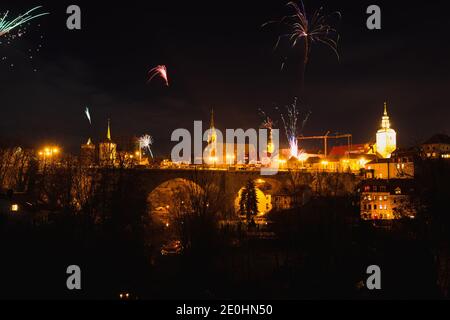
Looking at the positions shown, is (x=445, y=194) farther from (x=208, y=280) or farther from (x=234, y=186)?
(x=234, y=186)

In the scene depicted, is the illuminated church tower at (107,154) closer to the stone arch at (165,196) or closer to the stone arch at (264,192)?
the stone arch at (165,196)

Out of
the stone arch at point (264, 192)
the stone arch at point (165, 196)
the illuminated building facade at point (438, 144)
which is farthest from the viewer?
the illuminated building facade at point (438, 144)

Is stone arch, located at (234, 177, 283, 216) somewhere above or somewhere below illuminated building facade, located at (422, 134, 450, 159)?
below

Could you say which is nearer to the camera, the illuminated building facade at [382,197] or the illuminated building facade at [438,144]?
the illuminated building facade at [382,197]

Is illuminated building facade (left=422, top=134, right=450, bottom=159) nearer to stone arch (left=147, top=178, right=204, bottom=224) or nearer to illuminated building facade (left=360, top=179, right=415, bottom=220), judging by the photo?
illuminated building facade (left=360, top=179, right=415, bottom=220)

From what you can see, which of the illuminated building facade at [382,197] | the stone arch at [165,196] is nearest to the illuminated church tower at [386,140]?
the illuminated building facade at [382,197]

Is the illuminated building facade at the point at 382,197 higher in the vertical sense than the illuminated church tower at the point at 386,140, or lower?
lower

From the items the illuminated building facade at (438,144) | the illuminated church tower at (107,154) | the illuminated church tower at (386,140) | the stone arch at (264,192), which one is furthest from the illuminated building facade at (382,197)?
the illuminated church tower at (386,140)

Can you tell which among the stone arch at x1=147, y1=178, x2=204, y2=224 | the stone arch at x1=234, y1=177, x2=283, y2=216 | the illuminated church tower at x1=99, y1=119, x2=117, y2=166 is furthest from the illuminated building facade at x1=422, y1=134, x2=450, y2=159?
the illuminated church tower at x1=99, y1=119, x2=117, y2=166

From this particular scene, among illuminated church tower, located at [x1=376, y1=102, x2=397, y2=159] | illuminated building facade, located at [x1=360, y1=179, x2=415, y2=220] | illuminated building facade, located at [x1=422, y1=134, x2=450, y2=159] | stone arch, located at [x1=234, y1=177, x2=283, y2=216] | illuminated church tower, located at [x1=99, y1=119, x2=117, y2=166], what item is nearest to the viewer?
illuminated church tower, located at [x1=99, y1=119, x2=117, y2=166]

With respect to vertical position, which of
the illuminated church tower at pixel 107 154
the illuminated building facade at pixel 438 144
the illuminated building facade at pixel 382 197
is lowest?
the illuminated building facade at pixel 382 197

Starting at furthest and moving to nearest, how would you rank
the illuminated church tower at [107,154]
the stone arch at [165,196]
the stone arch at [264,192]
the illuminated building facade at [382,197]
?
the stone arch at [264,192], the illuminated building facade at [382,197], the stone arch at [165,196], the illuminated church tower at [107,154]
